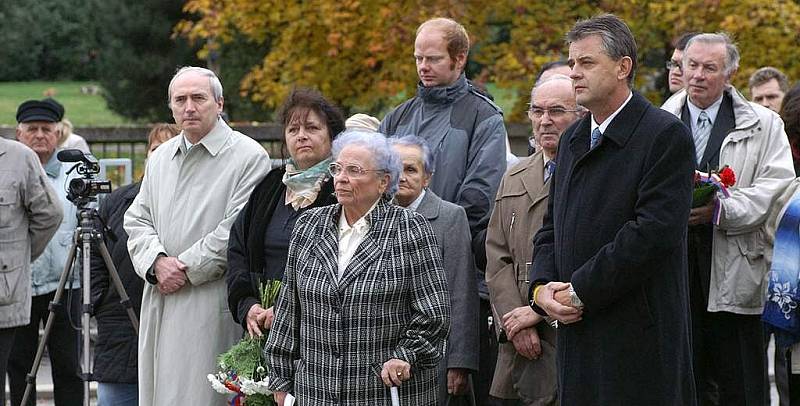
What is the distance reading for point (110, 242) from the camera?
7949 millimetres

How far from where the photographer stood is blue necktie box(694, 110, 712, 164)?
7.03 m

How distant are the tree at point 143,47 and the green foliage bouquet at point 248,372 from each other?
1541 centimetres

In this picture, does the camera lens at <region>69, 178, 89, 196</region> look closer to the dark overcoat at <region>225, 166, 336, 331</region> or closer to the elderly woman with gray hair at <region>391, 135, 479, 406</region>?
the dark overcoat at <region>225, 166, 336, 331</region>

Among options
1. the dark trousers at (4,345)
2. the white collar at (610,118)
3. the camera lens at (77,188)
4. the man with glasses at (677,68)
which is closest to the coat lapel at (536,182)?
the white collar at (610,118)

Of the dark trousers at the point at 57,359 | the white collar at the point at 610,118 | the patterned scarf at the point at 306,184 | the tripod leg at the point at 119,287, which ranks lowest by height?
the dark trousers at the point at 57,359

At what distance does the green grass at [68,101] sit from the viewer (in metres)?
28.7

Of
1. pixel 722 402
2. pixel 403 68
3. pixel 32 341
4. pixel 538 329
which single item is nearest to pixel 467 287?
pixel 538 329

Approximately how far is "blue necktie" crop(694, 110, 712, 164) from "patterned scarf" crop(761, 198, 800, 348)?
21.9 inches

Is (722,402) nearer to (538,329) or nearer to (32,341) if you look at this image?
(538,329)

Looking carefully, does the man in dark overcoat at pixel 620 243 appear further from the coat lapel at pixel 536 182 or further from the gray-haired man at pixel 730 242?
the gray-haired man at pixel 730 242

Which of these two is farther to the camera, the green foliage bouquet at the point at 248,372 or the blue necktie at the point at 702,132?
the blue necktie at the point at 702,132

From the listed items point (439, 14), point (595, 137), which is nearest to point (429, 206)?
point (595, 137)

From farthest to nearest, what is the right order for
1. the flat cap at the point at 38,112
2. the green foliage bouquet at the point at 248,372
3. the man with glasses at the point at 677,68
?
the flat cap at the point at 38,112
the man with glasses at the point at 677,68
the green foliage bouquet at the point at 248,372

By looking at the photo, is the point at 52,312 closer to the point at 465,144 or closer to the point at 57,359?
the point at 57,359
